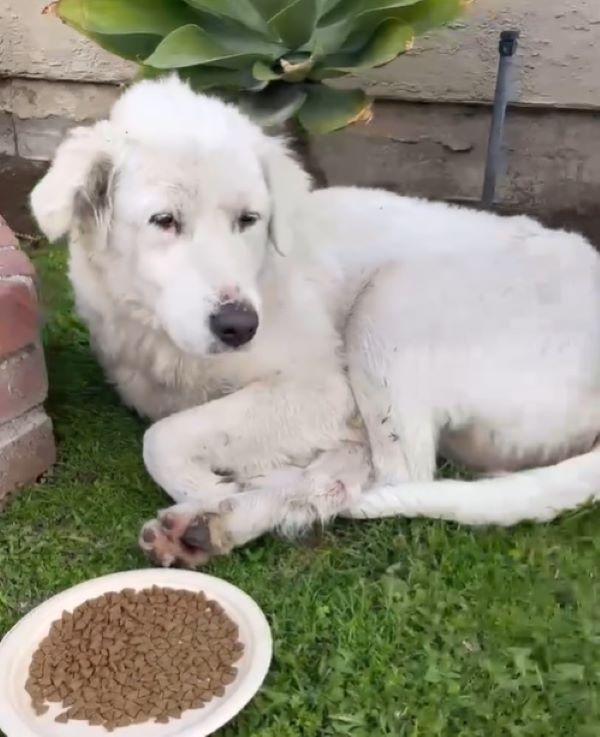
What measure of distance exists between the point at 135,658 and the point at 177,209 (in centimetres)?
112

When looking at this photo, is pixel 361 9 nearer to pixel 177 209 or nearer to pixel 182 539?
pixel 177 209

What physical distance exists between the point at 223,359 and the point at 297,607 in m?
0.79

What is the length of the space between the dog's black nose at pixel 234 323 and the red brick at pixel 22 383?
0.71 m

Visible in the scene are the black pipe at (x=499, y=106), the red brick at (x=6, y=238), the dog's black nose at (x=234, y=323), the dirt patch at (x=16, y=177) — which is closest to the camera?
the dog's black nose at (x=234, y=323)

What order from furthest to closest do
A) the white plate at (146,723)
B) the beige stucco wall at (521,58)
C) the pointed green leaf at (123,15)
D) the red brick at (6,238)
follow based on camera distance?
the beige stucco wall at (521,58)
the pointed green leaf at (123,15)
the red brick at (6,238)
the white plate at (146,723)

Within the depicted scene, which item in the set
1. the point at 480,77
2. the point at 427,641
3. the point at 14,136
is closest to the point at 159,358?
the point at 427,641

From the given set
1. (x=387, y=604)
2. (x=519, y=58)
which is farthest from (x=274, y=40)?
(x=387, y=604)

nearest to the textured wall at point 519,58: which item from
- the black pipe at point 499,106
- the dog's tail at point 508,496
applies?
the black pipe at point 499,106

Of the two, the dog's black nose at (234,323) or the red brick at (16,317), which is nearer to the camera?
the dog's black nose at (234,323)

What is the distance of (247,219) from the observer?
9.10ft

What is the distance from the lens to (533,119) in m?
5.05

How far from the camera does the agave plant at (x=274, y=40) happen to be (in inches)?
160

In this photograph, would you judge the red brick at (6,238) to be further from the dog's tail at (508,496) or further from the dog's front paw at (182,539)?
the dog's tail at (508,496)

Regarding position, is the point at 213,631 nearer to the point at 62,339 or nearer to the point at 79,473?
the point at 79,473
